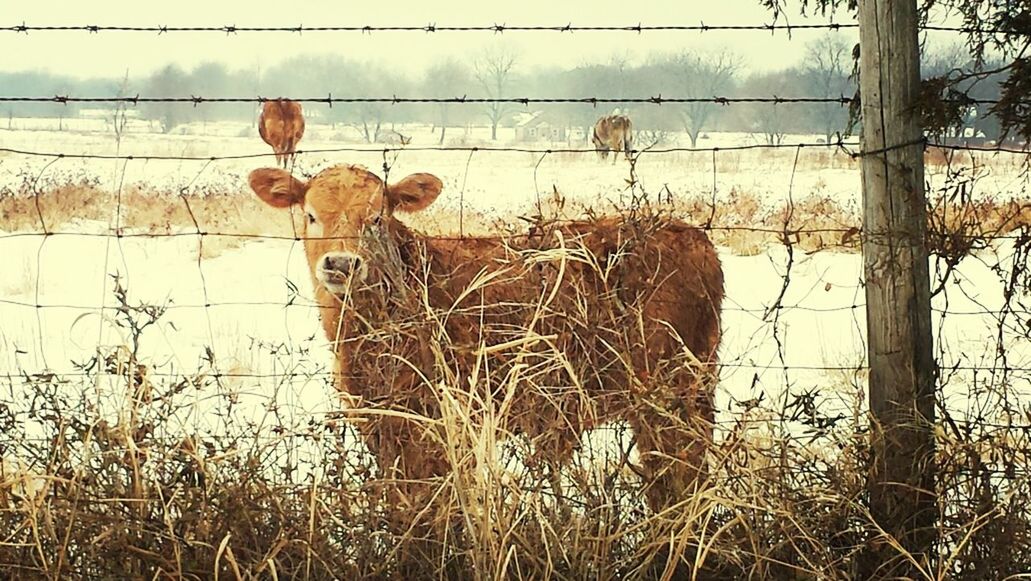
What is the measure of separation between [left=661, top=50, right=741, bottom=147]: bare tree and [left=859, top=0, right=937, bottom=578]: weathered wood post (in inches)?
260

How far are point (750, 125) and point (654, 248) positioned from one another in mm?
6413

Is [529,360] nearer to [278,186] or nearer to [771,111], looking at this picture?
[278,186]

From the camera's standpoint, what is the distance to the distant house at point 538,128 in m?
10.8

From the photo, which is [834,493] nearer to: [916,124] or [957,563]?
[957,563]

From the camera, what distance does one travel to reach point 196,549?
376cm

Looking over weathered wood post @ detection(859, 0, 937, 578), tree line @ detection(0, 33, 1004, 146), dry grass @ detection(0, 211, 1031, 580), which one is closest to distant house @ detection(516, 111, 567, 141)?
tree line @ detection(0, 33, 1004, 146)

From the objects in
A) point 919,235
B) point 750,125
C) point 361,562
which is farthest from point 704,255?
point 750,125

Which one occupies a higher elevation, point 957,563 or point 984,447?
point 984,447

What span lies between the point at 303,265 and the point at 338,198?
35cm

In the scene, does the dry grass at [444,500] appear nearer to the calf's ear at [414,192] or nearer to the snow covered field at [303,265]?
the snow covered field at [303,265]

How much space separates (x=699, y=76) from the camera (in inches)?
437

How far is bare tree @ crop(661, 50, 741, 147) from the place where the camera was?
10.9 metres

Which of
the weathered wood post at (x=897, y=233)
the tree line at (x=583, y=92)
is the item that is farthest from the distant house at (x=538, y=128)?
the weathered wood post at (x=897, y=233)

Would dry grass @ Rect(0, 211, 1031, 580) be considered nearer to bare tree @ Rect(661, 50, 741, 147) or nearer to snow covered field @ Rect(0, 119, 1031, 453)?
snow covered field @ Rect(0, 119, 1031, 453)
